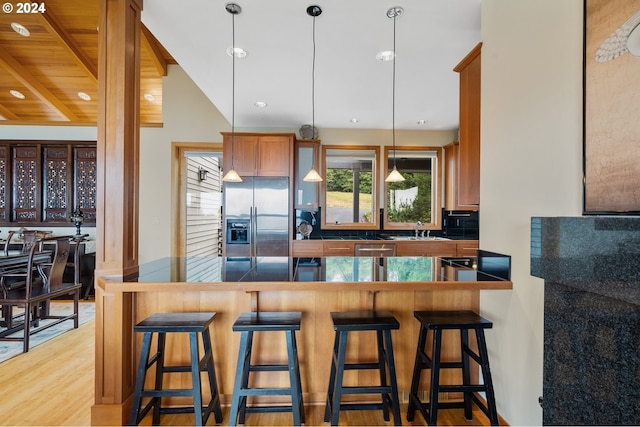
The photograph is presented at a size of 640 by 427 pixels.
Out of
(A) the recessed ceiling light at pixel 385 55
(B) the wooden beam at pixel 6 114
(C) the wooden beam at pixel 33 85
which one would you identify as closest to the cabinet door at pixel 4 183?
(B) the wooden beam at pixel 6 114

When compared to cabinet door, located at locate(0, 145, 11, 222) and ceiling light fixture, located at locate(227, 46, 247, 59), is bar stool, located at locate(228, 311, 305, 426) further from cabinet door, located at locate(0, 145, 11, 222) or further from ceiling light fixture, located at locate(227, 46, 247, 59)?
cabinet door, located at locate(0, 145, 11, 222)

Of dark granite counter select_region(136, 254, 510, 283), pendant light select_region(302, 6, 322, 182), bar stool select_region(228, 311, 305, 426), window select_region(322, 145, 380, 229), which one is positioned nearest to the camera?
bar stool select_region(228, 311, 305, 426)

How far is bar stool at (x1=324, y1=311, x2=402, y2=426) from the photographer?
5.42 ft

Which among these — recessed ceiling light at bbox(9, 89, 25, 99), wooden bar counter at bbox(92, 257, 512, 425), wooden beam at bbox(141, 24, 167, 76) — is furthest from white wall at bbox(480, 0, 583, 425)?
recessed ceiling light at bbox(9, 89, 25, 99)

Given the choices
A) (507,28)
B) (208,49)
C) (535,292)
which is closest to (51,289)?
(208,49)

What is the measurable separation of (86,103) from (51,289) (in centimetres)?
325

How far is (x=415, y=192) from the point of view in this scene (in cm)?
502

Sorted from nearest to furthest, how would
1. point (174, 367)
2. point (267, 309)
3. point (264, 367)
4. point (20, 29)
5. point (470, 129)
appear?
point (264, 367) → point (174, 367) → point (267, 309) → point (470, 129) → point (20, 29)

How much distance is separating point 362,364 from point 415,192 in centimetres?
367

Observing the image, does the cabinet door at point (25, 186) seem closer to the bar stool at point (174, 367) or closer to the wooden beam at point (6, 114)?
the wooden beam at point (6, 114)

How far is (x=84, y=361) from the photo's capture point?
260 cm

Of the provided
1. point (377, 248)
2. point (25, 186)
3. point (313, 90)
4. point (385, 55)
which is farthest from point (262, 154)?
point (25, 186)

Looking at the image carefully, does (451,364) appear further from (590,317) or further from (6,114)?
(6,114)

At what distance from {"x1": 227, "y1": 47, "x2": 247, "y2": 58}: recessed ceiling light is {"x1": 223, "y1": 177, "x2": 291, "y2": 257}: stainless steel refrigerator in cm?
178
